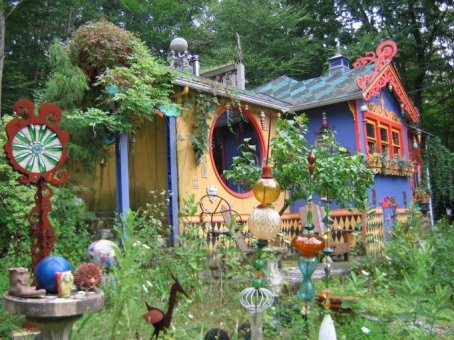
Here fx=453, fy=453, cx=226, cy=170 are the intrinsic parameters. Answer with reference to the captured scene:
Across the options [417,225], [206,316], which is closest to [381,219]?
[417,225]

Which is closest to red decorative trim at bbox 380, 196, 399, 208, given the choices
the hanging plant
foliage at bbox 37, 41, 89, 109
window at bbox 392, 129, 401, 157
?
window at bbox 392, 129, 401, 157

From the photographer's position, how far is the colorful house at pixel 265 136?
27.9 ft

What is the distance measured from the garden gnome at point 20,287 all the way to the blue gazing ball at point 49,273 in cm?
5

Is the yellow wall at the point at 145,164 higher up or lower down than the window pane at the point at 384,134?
lower down

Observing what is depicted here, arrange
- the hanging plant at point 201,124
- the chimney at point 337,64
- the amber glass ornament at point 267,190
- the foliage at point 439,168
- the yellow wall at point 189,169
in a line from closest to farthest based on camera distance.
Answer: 1. the amber glass ornament at point 267,190
2. the yellow wall at point 189,169
3. the hanging plant at point 201,124
4. the chimney at point 337,64
5. the foliage at point 439,168

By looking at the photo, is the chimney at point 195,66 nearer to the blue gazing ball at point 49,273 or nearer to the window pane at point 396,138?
the window pane at point 396,138

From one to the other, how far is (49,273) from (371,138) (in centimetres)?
996

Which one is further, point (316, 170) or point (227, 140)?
point (227, 140)

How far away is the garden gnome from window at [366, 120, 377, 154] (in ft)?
31.6

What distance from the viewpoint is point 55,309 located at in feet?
9.00

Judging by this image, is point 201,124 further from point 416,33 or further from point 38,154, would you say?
point 416,33

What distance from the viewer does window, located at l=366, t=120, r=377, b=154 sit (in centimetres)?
1148

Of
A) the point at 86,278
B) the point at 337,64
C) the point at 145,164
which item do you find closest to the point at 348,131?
the point at 337,64

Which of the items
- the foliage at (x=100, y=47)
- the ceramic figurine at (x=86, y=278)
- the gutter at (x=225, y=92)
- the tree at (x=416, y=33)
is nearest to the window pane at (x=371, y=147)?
the gutter at (x=225, y=92)
